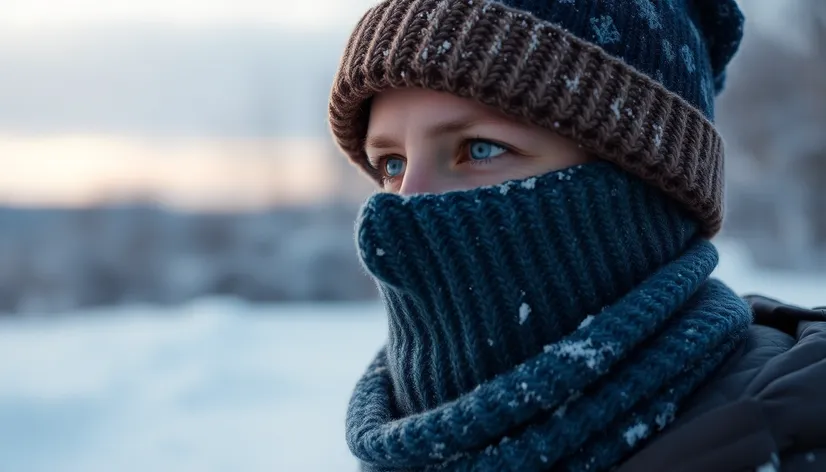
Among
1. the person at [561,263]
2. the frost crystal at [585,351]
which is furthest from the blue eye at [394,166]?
the frost crystal at [585,351]

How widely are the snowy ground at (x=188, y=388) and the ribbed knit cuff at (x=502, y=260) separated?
1.66m

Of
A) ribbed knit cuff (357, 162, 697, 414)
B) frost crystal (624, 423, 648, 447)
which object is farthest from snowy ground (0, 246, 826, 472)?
frost crystal (624, 423, 648, 447)

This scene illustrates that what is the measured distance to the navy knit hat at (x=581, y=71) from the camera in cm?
114

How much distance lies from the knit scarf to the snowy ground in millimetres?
1627

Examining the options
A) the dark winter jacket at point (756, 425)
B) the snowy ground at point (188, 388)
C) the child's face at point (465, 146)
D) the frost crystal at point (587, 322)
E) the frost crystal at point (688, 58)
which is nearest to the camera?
the dark winter jacket at point (756, 425)

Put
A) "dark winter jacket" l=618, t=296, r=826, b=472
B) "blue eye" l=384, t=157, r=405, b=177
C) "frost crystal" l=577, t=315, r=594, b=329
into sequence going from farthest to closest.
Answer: "blue eye" l=384, t=157, r=405, b=177, "frost crystal" l=577, t=315, r=594, b=329, "dark winter jacket" l=618, t=296, r=826, b=472

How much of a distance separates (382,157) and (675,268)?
613mm

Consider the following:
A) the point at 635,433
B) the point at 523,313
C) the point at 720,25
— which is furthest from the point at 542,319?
the point at 720,25

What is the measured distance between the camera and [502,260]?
108cm

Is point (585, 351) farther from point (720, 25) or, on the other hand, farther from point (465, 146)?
point (720, 25)

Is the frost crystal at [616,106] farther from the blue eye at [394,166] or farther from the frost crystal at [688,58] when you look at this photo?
the blue eye at [394,166]

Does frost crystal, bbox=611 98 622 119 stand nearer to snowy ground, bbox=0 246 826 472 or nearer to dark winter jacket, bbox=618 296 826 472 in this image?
dark winter jacket, bbox=618 296 826 472

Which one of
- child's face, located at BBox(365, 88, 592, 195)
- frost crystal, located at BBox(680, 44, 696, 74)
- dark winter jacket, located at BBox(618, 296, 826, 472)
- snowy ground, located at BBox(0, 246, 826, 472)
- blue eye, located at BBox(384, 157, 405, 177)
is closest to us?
dark winter jacket, located at BBox(618, 296, 826, 472)

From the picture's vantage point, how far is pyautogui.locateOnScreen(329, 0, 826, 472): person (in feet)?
3.25
